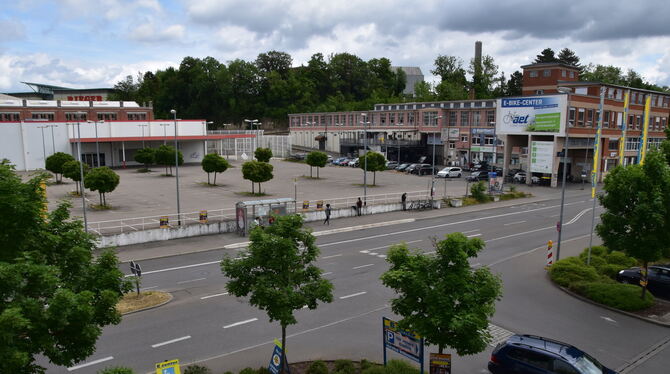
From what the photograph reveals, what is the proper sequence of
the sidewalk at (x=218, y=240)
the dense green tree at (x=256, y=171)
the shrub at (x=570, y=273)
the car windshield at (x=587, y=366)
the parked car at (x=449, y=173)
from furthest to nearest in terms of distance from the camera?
the parked car at (x=449, y=173), the dense green tree at (x=256, y=171), the sidewalk at (x=218, y=240), the shrub at (x=570, y=273), the car windshield at (x=587, y=366)

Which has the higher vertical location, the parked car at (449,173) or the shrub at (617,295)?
the parked car at (449,173)

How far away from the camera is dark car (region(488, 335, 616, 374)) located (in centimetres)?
1211

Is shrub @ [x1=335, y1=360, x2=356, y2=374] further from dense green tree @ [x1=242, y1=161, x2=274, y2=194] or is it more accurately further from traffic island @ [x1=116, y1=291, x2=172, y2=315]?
dense green tree @ [x1=242, y1=161, x2=274, y2=194]

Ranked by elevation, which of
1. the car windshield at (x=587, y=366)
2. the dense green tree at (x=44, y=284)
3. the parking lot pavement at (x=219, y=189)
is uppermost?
the dense green tree at (x=44, y=284)

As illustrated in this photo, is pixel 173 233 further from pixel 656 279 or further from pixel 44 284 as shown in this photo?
pixel 656 279

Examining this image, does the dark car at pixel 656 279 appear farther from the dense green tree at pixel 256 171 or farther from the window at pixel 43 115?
the window at pixel 43 115

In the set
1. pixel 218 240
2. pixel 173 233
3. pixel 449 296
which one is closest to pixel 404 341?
pixel 449 296

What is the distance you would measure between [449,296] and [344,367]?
3.72 meters

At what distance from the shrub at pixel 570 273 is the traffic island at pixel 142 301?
54.4 feet

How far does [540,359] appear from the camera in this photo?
40.8ft

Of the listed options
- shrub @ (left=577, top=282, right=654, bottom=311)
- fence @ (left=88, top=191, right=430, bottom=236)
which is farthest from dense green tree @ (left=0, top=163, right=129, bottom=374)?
fence @ (left=88, top=191, right=430, bottom=236)

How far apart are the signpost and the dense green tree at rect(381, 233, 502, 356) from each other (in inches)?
19.5

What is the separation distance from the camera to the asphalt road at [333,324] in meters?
14.3

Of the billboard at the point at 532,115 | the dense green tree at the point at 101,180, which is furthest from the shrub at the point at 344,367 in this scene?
the billboard at the point at 532,115
